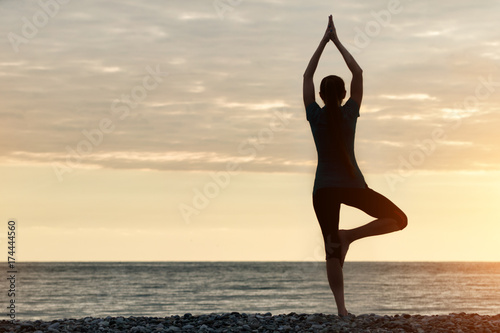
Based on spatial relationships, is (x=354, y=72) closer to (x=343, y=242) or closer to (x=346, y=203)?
(x=346, y=203)

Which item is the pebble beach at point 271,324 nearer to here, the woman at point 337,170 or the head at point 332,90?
the woman at point 337,170

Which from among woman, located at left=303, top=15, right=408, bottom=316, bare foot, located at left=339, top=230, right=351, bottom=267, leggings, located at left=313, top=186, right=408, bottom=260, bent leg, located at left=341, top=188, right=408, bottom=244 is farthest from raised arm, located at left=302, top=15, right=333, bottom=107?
bare foot, located at left=339, top=230, right=351, bottom=267

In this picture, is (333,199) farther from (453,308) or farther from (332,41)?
(453,308)

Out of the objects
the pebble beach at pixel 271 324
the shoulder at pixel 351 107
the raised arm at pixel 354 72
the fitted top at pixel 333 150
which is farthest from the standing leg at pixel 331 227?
the raised arm at pixel 354 72

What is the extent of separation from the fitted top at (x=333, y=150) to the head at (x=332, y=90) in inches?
4.0

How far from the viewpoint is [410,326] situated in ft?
22.7

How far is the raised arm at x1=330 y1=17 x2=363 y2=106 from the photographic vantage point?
6379 mm

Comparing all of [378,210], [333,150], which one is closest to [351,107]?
[333,150]

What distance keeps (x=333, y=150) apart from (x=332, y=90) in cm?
67

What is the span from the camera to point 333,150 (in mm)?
6156

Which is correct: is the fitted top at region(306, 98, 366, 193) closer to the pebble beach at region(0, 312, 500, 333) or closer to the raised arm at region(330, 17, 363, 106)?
the raised arm at region(330, 17, 363, 106)

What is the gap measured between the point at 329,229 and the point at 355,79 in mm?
1649

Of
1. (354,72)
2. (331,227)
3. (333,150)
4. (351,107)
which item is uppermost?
(354,72)

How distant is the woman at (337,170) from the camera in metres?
6.12
